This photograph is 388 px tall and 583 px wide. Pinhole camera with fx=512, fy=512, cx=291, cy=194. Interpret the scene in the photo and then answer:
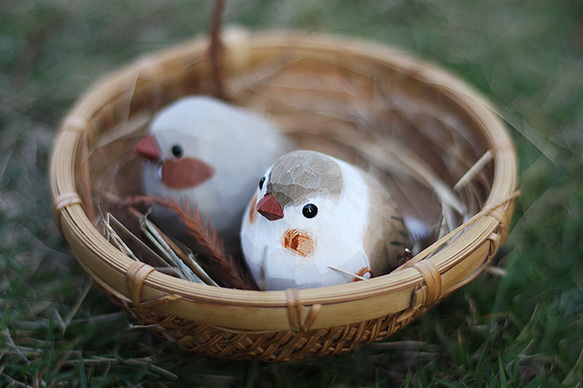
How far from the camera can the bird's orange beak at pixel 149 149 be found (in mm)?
1128

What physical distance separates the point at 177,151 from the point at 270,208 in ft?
1.09

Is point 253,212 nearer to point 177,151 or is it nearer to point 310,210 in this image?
point 310,210

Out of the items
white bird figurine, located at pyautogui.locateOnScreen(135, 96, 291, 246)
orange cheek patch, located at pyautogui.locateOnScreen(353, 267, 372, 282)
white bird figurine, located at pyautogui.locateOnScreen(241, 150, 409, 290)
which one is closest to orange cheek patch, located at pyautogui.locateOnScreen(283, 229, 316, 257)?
white bird figurine, located at pyautogui.locateOnScreen(241, 150, 409, 290)

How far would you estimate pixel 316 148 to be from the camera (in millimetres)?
1500

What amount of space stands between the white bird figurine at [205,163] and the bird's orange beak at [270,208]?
0.23m

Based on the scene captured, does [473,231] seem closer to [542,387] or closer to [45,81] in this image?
[542,387]

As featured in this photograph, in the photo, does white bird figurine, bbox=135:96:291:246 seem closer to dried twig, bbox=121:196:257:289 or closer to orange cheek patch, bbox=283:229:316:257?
dried twig, bbox=121:196:257:289

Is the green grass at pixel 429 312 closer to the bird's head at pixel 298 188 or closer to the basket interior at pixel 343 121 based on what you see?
the basket interior at pixel 343 121

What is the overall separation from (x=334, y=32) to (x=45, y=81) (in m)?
1.13

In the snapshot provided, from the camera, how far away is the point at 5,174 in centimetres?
156

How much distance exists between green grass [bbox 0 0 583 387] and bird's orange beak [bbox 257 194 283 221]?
1.24 feet

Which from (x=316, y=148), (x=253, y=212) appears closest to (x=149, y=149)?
(x=253, y=212)

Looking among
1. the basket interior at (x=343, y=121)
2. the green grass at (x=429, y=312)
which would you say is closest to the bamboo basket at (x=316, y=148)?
the basket interior at (x=343, y=121)

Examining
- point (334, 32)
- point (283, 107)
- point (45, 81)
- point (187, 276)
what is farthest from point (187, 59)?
point (334, 32)
